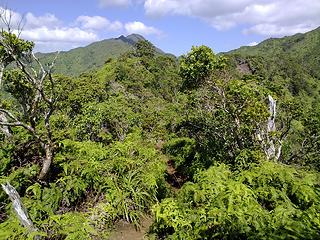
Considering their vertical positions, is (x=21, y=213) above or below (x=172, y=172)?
above

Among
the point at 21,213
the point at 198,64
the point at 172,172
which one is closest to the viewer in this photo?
the point at 21,213

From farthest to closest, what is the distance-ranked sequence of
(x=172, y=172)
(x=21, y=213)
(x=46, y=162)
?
(x=172, y=172) < (x=46, y=162) < (x=21, y=213)

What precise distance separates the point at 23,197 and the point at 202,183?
15.4 ft

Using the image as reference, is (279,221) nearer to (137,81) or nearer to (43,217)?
(43,217)

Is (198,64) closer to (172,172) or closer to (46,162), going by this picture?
(172,172)

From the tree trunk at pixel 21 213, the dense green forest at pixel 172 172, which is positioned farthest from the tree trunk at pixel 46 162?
the tree trunk at pixel 21 213

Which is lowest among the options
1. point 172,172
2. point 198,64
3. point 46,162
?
point 172,172

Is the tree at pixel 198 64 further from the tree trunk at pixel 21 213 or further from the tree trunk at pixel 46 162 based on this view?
the tree trunk at pixel 21 213

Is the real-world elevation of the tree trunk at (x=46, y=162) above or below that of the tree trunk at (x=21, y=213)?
above

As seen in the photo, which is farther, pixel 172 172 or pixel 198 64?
pixel 172 172

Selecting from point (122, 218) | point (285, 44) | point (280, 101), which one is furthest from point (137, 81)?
point (285, 44)

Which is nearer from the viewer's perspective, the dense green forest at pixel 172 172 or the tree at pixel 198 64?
the dense green forest at pixel 172 172

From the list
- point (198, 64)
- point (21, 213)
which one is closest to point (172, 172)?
point (198, 64)

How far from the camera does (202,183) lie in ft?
30.1
